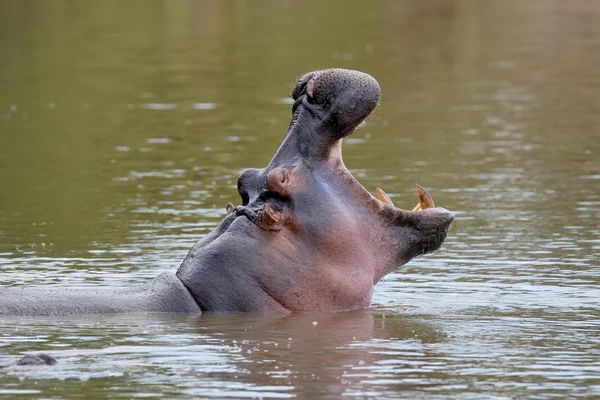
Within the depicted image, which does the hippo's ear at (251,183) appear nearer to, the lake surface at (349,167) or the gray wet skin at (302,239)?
the gray wet skin at (302,239)

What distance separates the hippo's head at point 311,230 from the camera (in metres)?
8.95

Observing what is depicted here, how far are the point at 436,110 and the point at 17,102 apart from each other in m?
7.08

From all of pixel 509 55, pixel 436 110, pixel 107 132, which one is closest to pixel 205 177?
pixel 107 132

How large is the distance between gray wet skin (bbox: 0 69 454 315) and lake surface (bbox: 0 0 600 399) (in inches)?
5.0

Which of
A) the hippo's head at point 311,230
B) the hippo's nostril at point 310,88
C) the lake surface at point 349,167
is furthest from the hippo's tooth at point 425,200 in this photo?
the hippo's nostril at point 310,88

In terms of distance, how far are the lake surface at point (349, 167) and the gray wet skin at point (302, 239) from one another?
13 centimetres

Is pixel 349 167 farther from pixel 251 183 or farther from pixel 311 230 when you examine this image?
pixel 311 230

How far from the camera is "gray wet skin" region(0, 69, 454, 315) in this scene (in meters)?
8.95

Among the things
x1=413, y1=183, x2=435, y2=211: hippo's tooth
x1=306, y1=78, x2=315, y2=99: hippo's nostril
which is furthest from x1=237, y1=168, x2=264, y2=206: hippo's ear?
x1=413, y1=183, x2=435, y2=211: hippo's tooth

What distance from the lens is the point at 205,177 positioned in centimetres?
1659

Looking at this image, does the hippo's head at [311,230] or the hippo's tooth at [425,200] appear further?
the hippo's tooth at [425,200]

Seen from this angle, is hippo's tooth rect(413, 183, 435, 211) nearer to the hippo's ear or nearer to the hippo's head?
the hippo's head

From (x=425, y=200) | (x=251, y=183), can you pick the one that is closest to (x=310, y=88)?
(x=251, y=183)

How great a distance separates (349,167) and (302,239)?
25.9ft
